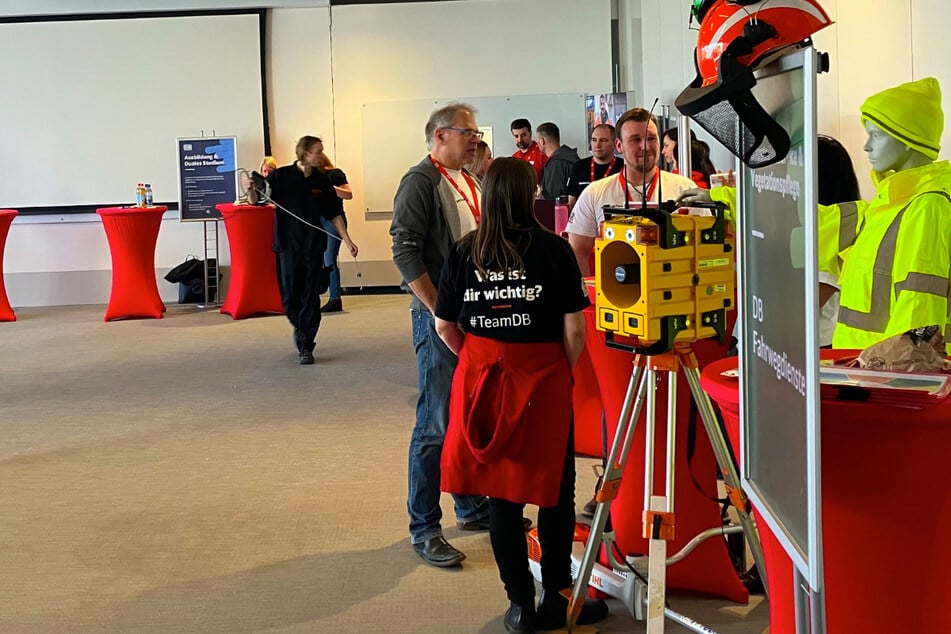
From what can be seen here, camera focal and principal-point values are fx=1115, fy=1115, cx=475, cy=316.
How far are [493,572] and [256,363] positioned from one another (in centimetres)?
446

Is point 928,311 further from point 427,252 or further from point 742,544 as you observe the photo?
point 427,252

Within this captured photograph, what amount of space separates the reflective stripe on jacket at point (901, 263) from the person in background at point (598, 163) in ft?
12.1

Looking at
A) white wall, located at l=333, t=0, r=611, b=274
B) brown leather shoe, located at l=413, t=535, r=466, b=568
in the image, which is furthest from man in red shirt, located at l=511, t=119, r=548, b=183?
brown leather shoe, located at l=413, t=535, r=466, b=568

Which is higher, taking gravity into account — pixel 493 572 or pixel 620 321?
pixel 620 321

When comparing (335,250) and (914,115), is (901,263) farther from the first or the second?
(335,250)

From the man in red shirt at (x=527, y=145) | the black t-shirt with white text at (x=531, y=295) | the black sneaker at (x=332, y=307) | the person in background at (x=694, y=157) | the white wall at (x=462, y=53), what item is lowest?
the black sneaker at (x=332, y=307)

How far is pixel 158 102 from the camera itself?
39.4ft

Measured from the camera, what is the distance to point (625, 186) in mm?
4297

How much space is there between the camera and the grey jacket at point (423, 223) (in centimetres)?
368

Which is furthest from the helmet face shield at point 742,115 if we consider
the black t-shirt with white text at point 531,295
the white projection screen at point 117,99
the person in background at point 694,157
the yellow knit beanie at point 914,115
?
the white projection screen at point 117,99

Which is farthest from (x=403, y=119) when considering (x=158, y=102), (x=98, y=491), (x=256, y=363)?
(x=98, y=491)

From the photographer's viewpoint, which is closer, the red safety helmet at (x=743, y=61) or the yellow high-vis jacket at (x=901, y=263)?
the red safety helmet at (x=743, y=61)

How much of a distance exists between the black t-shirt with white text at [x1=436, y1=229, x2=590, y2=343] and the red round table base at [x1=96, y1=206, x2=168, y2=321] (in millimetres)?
7717

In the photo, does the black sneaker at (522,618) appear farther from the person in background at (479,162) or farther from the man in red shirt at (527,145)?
the man in red shirt at (527,145)
